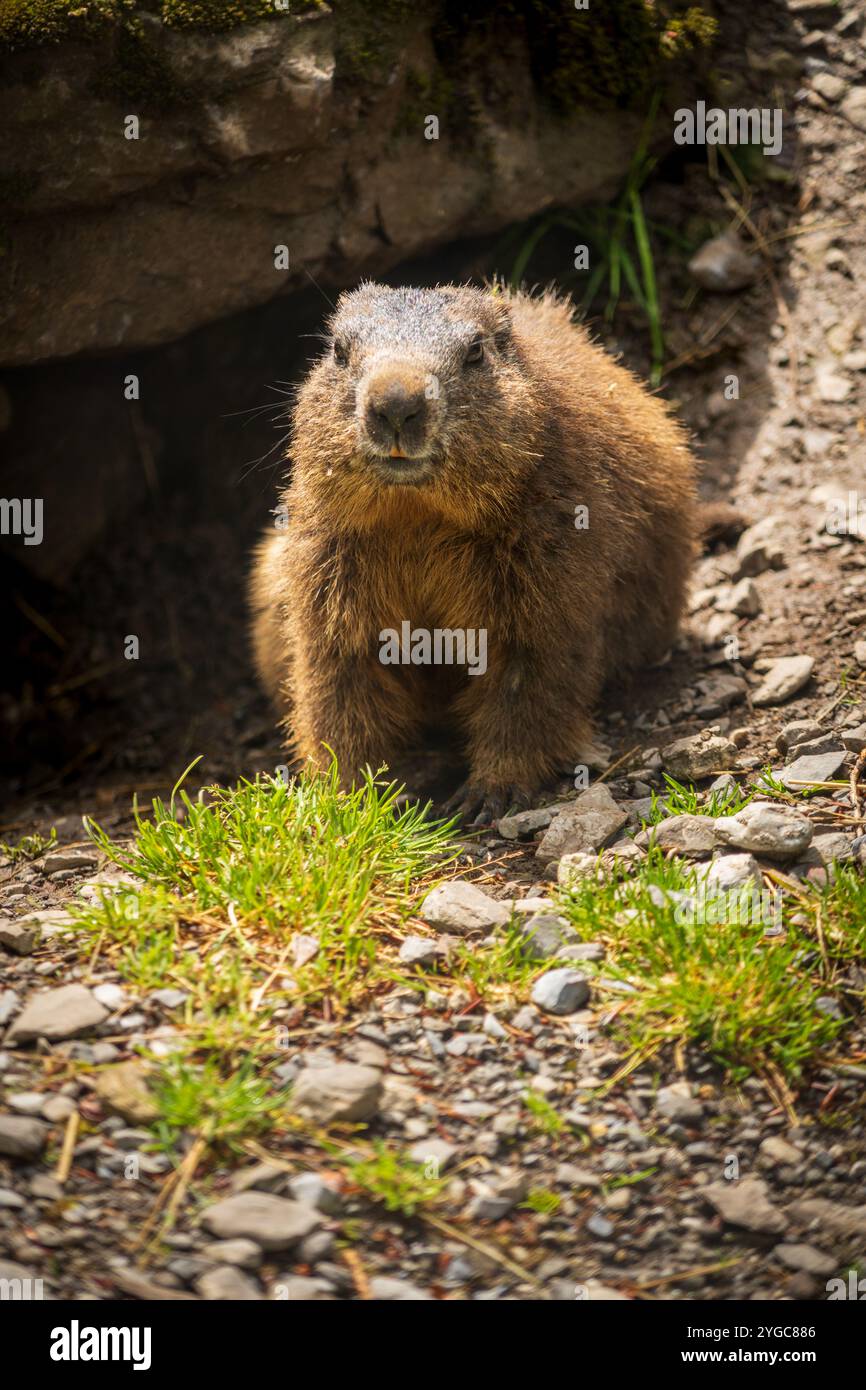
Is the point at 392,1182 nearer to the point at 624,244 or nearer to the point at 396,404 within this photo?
the point at 396,404

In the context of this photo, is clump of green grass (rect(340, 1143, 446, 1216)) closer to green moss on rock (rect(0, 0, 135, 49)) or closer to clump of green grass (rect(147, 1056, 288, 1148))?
clump of green grass (rect(147, 1056, 288, 1148))

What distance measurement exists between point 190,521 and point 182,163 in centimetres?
321

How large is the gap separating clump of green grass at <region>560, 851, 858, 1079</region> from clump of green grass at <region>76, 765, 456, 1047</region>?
73cm

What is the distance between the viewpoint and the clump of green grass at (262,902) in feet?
13.4

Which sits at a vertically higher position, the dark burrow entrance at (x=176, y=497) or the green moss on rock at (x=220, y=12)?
the green moss on rock at (x=220, y=12)

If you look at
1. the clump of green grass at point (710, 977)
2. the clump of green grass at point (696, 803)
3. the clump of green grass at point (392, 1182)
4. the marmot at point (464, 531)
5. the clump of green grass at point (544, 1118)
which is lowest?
the clump of green grass at point (392, 1182)

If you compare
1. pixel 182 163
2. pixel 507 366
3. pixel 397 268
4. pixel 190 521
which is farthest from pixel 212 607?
pixel 507 366

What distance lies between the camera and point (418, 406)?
186 inches

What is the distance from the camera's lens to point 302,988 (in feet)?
13.4

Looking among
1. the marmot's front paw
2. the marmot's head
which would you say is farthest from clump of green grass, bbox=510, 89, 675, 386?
the marmot's front paw

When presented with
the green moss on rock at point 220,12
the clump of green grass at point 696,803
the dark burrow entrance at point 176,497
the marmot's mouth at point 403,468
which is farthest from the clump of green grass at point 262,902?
the green moss on rock at point 220,12

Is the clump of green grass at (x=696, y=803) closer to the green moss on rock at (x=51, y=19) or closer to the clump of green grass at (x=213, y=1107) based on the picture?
the clump of green grass at (x=213, y=1107)

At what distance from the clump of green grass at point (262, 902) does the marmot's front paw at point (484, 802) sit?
51 cm
